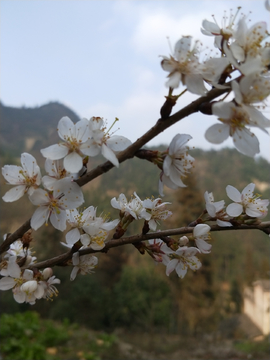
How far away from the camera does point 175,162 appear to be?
0.51 m

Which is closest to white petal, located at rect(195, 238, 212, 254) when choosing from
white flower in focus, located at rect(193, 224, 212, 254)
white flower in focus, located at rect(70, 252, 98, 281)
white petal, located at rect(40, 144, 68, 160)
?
white flower in focus, located at rect(193, 224, 212, 254)

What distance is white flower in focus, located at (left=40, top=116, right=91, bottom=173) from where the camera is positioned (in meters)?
0.47

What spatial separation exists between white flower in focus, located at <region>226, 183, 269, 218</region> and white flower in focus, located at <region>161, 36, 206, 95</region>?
11.3 inches

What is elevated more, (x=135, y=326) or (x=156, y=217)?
(x=156, y=217)

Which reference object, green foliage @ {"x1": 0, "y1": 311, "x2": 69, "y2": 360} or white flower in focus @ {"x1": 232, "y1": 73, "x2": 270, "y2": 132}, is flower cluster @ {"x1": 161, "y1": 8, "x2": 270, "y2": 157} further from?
green foliage @ {"x1": 0, "y1": 311, "x2": 69, "y2": 360}

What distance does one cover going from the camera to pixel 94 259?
63 centimetres

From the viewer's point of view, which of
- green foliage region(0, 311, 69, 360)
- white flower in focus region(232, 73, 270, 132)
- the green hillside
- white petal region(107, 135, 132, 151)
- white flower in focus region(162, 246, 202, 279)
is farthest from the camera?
the green hillside

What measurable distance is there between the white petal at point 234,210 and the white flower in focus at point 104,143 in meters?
0.26

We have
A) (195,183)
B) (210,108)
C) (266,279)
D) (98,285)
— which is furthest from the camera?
(266,279)

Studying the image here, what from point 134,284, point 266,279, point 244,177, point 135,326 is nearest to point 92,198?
point 134,284

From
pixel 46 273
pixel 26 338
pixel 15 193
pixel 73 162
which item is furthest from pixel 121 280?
pixel 73 162

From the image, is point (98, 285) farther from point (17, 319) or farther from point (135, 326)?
point (17, 319)

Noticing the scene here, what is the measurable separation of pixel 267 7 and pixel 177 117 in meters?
0.25

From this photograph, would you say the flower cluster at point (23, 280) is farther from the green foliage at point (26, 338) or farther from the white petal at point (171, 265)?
the green foliage at point (26, 338)
